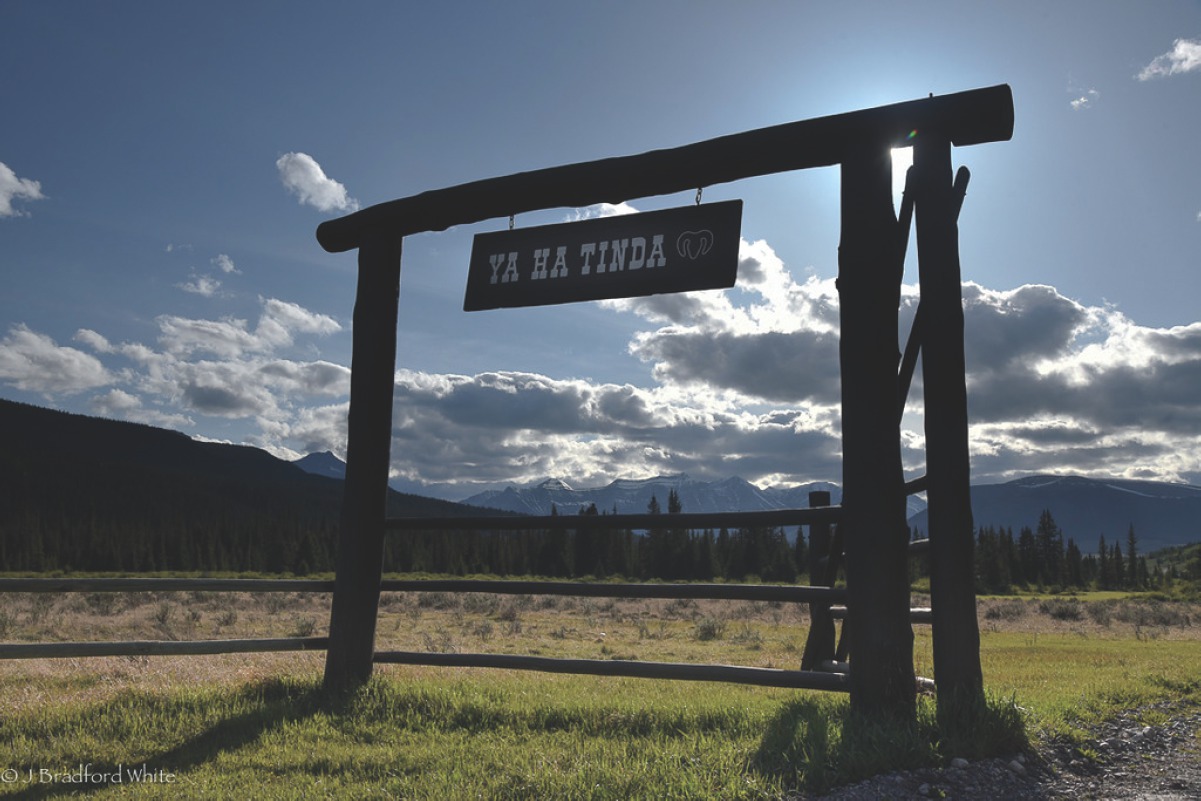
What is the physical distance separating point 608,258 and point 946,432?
319 centimetres

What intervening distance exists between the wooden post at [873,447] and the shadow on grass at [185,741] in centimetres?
427

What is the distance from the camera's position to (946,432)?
18.7ft

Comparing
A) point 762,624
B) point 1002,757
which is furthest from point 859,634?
point 762,624

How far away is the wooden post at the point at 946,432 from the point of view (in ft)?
18.3

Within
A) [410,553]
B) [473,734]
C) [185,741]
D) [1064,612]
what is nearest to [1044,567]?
[1064,612]

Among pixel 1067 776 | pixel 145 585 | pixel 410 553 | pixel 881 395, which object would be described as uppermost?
pixel 881 395

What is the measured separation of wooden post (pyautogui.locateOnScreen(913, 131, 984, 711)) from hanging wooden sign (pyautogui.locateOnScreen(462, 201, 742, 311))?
1.53 metres

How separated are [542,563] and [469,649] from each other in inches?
2612

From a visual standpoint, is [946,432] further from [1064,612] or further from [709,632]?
[1064,612]

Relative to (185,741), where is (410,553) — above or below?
below

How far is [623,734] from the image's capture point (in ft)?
18.9

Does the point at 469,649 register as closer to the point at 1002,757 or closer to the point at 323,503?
the point at 1002,757

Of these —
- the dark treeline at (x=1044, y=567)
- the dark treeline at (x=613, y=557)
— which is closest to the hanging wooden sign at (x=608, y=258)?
the dark treeline at (x=613, y=557)

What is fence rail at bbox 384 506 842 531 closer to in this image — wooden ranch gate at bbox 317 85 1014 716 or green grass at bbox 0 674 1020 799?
wooden ranch gate at bbox 317 85 1014 716
